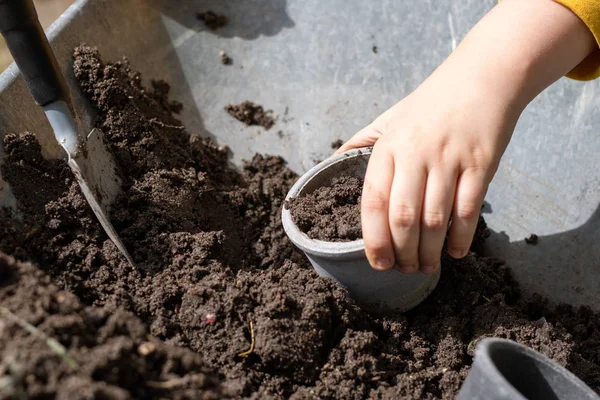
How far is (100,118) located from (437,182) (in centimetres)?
84

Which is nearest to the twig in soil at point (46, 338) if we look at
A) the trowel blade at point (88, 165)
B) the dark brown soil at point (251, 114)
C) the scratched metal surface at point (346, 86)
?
the trowel blade at point (88, 165)

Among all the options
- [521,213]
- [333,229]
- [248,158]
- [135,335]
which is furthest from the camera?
[248,158]

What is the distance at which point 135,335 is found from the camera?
79 cm

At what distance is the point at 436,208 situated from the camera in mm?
1007

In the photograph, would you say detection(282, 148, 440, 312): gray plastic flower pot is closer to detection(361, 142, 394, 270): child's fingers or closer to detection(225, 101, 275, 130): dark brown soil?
detection(361, 142, 394, 270): child's fingers

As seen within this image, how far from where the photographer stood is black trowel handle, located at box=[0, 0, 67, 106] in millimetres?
1077

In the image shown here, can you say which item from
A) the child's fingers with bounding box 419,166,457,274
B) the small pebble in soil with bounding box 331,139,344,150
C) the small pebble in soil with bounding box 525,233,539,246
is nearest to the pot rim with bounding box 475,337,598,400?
the child's fingers with bounding box 419,166,457,274

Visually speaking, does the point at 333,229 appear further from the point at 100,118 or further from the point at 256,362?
the point at 100,118

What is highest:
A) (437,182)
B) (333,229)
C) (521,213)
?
(437,182)

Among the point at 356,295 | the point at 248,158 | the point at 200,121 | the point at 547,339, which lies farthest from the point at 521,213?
the point at 200,121

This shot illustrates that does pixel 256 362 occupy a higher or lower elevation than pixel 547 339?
higher

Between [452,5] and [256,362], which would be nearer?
[256,362]

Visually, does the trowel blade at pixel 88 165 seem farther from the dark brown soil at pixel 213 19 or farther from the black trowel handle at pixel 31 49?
the dark brown soil at pixel 213 19

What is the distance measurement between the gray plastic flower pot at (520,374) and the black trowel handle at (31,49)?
0.95 meters
